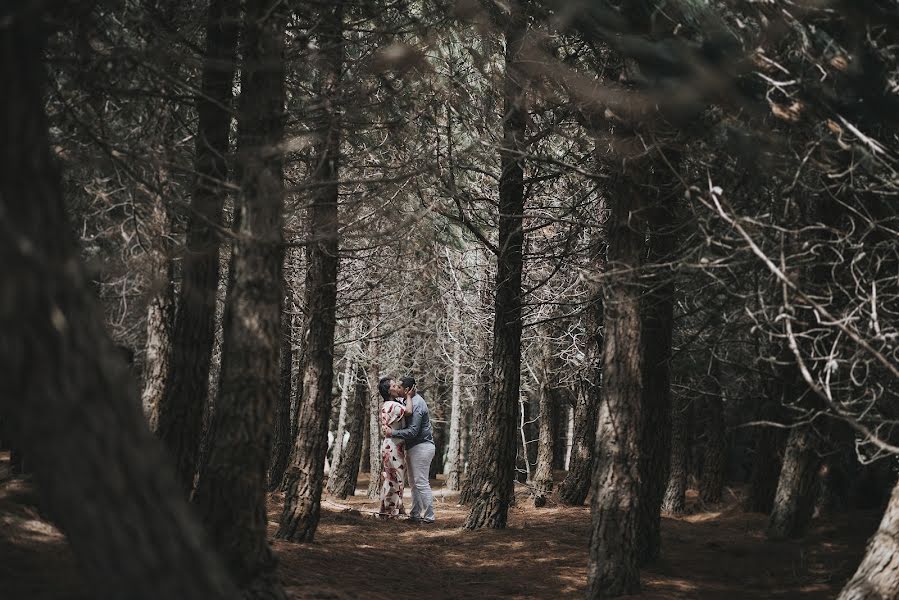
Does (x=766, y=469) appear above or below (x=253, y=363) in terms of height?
below

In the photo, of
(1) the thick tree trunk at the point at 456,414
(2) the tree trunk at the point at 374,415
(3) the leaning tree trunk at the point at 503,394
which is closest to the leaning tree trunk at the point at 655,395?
(3) the leaning tree trunk at the point at 503,394

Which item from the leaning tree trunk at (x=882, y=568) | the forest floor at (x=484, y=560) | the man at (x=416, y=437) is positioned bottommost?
the forest floor at (x=484, y=560)

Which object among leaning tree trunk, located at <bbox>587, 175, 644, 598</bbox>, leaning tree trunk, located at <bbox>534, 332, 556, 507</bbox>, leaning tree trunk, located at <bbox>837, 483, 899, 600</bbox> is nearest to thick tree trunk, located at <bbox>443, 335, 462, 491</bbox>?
leaning tree trunk, located at <bbox>534, 332, 556, 507</bbox>

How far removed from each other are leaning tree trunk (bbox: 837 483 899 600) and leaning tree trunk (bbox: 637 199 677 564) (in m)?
3.64

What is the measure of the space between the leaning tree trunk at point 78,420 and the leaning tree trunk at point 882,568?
4.83m

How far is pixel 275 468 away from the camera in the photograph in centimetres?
1800

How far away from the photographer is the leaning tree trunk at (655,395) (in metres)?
10.4

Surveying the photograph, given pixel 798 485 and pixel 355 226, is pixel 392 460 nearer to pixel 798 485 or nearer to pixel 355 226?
pixel 355 226

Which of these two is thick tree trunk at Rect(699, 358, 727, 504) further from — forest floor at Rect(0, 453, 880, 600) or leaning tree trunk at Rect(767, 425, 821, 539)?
leaning tree trunk at Rect(767, 425, 821, 539)

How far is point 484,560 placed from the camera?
11.0 meters

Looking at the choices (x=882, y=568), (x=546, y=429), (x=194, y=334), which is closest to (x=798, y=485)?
(x=882, y=568)

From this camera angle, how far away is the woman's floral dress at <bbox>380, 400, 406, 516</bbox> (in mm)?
13648

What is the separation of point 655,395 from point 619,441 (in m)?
2.69

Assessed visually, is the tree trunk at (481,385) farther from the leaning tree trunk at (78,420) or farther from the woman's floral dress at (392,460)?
the leaning tree trunk at (78,420)
